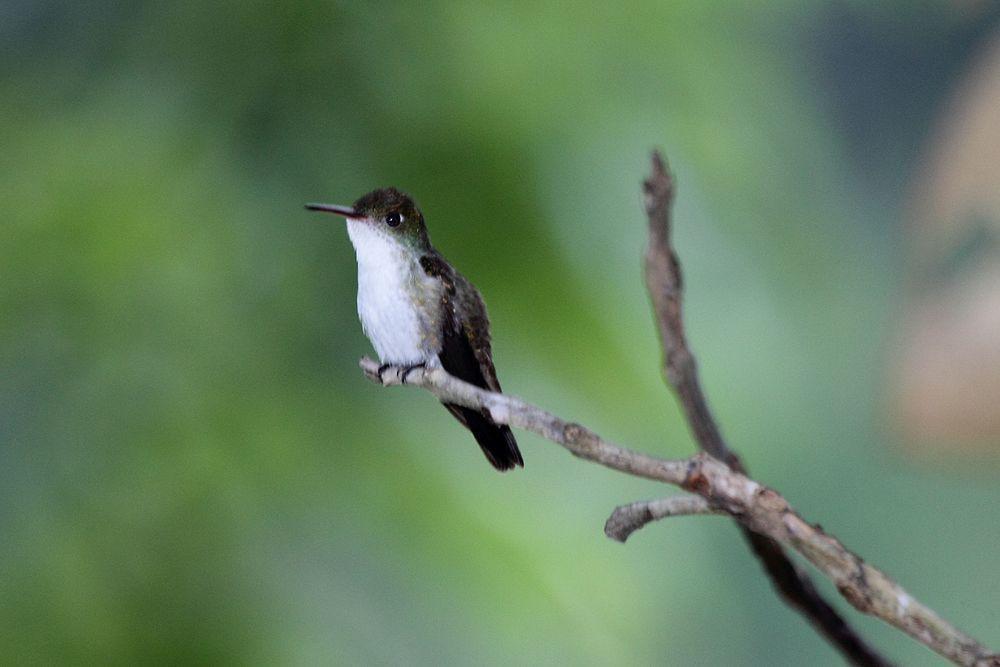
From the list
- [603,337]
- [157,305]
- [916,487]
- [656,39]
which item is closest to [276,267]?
[157,305]

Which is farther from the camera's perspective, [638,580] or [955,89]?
[955,89]

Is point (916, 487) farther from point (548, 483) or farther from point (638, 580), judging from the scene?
point (548, 483)

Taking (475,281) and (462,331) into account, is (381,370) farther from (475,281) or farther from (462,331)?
(475,281)

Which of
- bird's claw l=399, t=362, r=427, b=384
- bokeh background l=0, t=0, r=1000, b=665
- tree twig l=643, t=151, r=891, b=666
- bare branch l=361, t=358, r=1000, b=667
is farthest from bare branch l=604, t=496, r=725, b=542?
bokeh background l=0, t=0, r=1000, b=665

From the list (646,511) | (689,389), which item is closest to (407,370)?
(646,511)

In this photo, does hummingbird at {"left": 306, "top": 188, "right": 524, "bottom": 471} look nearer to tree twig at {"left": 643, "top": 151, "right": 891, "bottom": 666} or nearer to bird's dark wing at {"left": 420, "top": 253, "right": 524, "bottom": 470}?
bird's dark wing at {"left": 420, "top": 253, "right": 524, "bottom": 470}

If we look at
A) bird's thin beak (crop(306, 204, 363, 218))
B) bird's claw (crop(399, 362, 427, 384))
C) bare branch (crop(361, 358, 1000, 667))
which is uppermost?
Result: bird's thin beak (crop(306, 204, 363, 218))

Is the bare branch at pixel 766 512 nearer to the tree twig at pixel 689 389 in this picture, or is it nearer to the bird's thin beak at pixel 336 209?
the bird's thin beak at pixel 336 209
